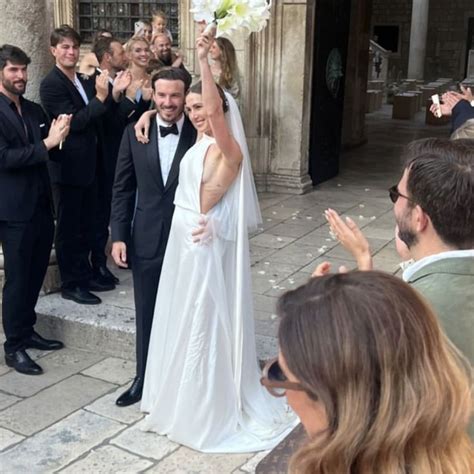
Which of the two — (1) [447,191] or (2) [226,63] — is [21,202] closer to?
(2) [226,63]

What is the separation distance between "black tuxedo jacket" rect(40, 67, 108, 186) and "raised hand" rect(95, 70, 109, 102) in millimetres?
41

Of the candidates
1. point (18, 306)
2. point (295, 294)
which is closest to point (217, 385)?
point (18, 306)

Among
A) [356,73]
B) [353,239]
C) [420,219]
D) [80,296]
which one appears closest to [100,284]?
[80,296]

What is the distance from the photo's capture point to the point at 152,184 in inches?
157

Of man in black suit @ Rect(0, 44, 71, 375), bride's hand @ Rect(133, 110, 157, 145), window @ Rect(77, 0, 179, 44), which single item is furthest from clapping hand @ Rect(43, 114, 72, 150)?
window @ Rect(77, 0, 179, 44)

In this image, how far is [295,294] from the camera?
1.34 m

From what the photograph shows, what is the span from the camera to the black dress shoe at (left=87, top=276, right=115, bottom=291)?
18.2ft

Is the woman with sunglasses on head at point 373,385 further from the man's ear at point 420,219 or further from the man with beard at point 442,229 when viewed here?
the man's ear at point 420,219

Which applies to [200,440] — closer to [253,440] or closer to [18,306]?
[253,440]

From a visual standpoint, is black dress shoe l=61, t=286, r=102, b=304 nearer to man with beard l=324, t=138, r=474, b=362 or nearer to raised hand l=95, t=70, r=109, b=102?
raised hand l=95, t=70, r=109, b=102

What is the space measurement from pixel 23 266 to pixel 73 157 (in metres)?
0.96

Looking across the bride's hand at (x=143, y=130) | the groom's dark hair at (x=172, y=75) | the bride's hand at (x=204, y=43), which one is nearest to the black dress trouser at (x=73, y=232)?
the bride's hand at (x=143, y=130)

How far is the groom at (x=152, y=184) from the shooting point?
394 cm

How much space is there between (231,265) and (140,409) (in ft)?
3.28
